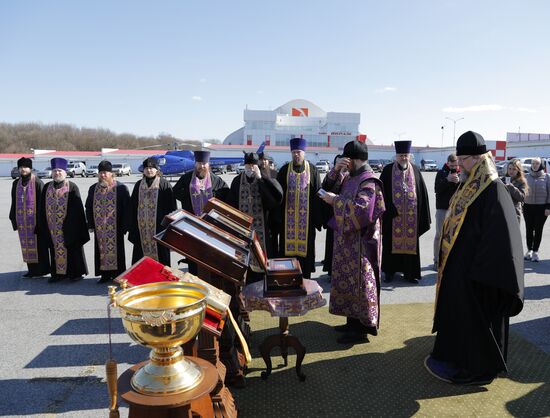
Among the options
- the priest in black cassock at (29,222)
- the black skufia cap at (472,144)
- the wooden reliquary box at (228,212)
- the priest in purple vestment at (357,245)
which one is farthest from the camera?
the priest in black cassock at (29,222)

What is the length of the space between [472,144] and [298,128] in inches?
2572

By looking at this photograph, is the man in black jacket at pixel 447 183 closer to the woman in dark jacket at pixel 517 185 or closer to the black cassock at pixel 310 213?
the woman in dark jacket at pixel 517 185

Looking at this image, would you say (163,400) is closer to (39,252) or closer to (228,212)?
(228,212)

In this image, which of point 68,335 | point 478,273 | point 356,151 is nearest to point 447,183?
point 356,151

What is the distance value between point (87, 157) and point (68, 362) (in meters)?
49.3

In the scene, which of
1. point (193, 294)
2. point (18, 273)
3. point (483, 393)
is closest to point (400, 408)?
point (483, 393)

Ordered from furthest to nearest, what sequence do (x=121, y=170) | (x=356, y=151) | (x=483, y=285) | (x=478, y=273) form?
(x=121, y=170), (x=356, y=151), (x=483, y=285), (x=478, y=273)

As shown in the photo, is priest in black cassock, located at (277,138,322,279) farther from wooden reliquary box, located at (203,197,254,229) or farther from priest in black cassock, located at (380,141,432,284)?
wooden reliquary box, located at (203,197,254,229)

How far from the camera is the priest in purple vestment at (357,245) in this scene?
398 cm

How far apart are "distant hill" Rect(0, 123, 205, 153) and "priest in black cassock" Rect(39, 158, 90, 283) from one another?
75250mm

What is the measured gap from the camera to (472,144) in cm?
346

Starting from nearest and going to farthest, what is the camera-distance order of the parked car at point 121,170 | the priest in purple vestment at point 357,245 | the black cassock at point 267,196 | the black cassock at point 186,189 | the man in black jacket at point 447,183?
1. the priest in purple vestment at point 357,245
2. the black cassock at point 267,196
3. the black cassock at point 186,189
4. the man in black jacket at point 447,183
5. the parked car at point 121,170

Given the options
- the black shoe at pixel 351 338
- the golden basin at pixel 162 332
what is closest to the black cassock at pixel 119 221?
the black shoe at pixel 351 338

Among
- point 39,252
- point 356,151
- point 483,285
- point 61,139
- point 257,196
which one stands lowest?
point 39,252
